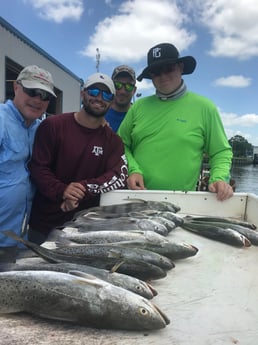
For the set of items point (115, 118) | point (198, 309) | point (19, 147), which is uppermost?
point (115, 118)

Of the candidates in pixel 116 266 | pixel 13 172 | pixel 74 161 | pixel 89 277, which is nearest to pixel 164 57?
pixel 74 161

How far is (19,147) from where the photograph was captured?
3.24 metres

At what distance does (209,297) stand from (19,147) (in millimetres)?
2182

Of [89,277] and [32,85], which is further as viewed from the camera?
[32,85]

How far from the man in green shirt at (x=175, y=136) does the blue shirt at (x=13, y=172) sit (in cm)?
105

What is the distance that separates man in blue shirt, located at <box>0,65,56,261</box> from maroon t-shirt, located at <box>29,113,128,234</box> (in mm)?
100

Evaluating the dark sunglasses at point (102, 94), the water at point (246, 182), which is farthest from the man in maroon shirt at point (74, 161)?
the water at point (246, 182)

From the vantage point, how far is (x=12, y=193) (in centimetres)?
319

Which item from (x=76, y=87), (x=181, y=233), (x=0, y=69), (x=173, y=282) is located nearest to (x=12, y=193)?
(x=181, y=233)

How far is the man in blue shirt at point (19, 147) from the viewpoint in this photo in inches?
125

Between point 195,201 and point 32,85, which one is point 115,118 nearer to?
point 32,85

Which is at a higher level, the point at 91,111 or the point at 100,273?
the point at 91,111

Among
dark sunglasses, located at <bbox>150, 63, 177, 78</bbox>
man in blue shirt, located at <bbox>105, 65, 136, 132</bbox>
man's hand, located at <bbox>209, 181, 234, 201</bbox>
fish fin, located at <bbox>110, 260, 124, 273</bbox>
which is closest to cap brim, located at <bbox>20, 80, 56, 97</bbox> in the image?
dark sunglasses, located at <bbox>150, 63, 177, 78</bbox>

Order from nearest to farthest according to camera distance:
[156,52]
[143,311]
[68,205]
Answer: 1. [143,311]
2. [68,205]
3. [156,52]
